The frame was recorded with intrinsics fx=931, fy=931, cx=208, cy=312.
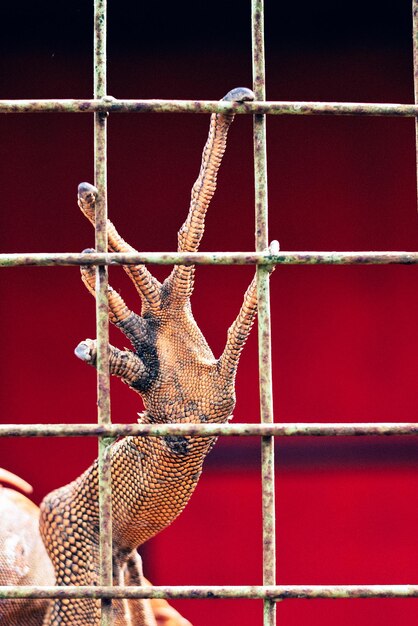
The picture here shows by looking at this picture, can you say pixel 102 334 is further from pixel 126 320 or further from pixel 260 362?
pixel 126 320

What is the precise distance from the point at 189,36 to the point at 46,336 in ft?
2.29

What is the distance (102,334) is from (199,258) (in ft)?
0.37

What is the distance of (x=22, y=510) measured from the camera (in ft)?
6.15

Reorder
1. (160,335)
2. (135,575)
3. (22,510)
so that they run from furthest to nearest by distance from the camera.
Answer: (22,510) < (135,575) < (160,335)

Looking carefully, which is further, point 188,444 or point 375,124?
point 375,124

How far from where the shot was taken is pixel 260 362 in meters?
0.85

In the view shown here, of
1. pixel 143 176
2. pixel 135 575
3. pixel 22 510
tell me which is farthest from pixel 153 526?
pixel 143 176

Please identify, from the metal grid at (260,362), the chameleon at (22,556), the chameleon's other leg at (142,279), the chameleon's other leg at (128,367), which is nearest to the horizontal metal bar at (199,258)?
the metal grid at (260,362)

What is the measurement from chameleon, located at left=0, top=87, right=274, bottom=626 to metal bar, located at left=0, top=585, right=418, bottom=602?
1.54 feet

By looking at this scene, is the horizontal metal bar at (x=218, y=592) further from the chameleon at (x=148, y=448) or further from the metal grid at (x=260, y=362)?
the chameleon at (x=148, y=448)

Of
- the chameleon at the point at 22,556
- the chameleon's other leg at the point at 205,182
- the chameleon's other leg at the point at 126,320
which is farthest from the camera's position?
the chameleon at the point at 22,556

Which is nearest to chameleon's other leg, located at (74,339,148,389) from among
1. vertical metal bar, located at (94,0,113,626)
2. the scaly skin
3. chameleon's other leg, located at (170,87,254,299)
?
the scaly skin

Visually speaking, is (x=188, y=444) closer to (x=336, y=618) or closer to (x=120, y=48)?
(x=336, y=618)

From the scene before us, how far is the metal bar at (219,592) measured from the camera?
824mm
